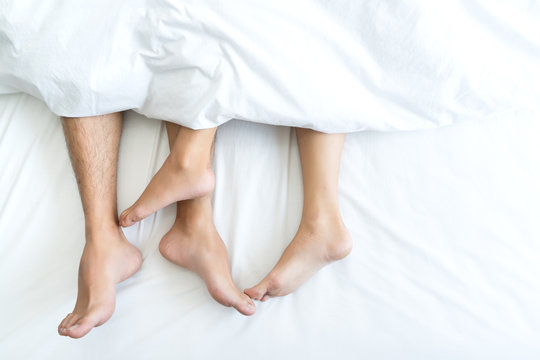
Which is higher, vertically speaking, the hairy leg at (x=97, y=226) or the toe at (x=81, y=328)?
the hairy leg at (x=97, y=226)

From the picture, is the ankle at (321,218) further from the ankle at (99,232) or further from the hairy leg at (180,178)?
the ankle at (99,232)

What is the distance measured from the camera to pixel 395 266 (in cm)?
80

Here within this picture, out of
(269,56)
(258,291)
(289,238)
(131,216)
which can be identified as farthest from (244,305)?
(269,56)

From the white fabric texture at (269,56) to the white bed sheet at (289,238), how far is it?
103 millimetres

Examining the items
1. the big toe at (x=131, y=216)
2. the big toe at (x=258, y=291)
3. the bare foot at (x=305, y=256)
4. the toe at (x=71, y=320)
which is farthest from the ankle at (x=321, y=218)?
the toe at (x=71, y=320)

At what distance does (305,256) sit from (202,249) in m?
0.18

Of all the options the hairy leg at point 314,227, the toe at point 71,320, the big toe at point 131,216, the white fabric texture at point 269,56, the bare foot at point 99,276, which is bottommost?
the toe at point 71,320

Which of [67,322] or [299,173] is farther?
[299,173]

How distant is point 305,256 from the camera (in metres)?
0.80

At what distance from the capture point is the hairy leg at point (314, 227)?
788 mm

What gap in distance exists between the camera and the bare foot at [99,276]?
2.47ft

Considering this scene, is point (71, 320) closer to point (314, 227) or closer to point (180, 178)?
point (180, 178)

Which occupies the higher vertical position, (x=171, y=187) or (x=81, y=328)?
(x=171, y=187)

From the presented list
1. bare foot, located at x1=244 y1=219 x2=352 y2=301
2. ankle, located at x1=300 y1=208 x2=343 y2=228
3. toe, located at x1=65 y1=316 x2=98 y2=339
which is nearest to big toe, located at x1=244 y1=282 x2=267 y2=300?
bare foot, located at x1=244 y1=219 x2=352 y2=301
